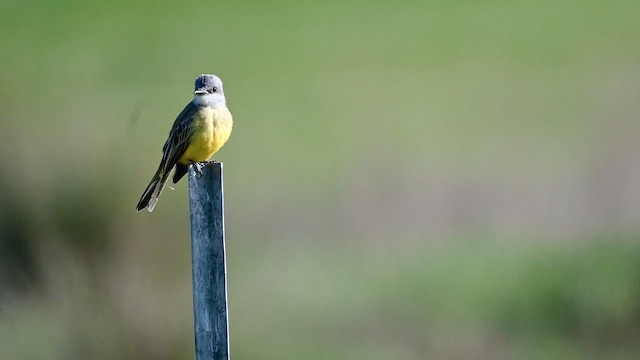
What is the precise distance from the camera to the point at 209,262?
12.5 feet

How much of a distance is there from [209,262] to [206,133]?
2.02 meters

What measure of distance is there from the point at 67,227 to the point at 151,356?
1.22m

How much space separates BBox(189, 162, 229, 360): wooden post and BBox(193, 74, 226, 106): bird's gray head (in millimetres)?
2016

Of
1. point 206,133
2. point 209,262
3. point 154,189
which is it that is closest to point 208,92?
point 206,133

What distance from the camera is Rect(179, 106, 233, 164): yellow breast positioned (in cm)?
576

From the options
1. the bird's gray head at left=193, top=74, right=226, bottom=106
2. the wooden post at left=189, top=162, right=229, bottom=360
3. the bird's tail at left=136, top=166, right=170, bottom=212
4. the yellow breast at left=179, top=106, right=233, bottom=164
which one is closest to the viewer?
→ the wooden post at left=189, top=162, right=229, bottom=360

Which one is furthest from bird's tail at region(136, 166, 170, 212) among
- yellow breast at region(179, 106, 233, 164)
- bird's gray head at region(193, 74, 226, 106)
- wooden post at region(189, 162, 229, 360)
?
wooden post at region(189, 162, 229, 360)

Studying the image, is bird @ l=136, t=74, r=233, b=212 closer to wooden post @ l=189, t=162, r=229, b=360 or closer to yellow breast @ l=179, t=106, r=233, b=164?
yellow breast @ l=179, t=106, r=233, b=164

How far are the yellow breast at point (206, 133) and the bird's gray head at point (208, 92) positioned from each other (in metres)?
0.05

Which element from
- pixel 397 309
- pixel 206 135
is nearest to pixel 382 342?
pixel 397 309

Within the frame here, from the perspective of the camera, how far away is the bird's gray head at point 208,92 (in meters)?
5.88

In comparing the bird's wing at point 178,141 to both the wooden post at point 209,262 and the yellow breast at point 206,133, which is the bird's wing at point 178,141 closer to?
the yellow breast at point 206,133

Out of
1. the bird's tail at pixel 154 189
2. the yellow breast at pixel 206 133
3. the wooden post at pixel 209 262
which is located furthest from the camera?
the yellow breast at pixel 206 133

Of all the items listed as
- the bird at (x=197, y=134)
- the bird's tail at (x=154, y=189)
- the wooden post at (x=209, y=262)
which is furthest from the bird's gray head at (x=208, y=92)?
the wooden post at (x=209, y=262)
